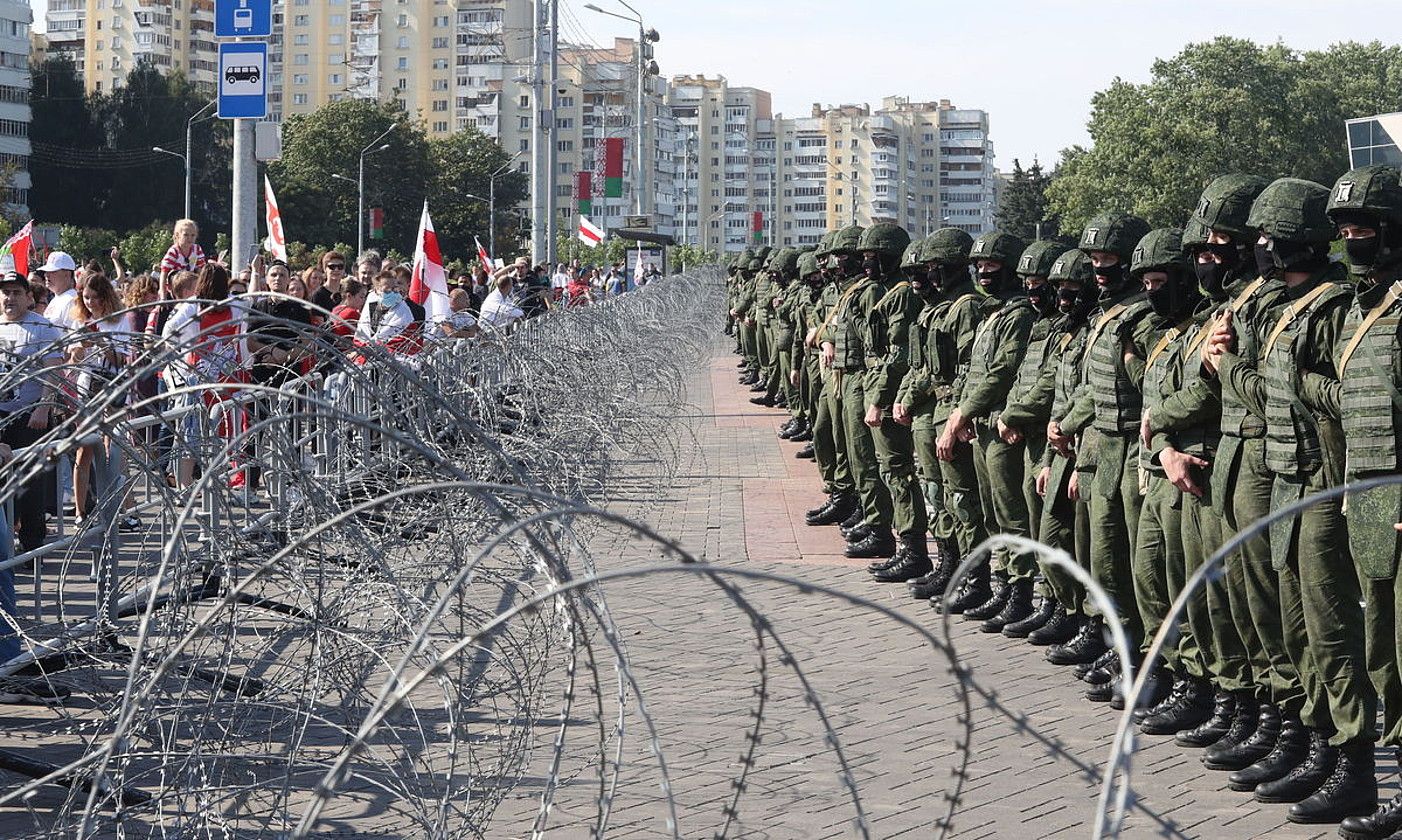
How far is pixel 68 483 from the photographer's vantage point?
42.5 ft

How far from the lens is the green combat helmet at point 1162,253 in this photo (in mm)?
6977

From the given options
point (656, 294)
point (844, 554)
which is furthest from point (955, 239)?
point (656, 294)

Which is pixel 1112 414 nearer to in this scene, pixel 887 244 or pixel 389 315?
pixel 887 244

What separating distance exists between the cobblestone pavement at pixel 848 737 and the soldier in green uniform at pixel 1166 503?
0.75 feet

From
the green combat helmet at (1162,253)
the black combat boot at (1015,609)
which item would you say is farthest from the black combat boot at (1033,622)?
the green combat helmet at (1162,253)

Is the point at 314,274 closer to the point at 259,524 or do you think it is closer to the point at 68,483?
the point at 68,483

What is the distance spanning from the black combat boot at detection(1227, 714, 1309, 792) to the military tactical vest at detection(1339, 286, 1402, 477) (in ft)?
3.57

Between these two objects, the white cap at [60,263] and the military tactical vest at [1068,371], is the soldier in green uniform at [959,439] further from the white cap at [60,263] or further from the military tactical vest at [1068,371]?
the white cap at [60,263]

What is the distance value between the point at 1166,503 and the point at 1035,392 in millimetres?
1581

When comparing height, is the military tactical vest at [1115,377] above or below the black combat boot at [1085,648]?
above

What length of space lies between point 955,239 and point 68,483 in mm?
A: 6655

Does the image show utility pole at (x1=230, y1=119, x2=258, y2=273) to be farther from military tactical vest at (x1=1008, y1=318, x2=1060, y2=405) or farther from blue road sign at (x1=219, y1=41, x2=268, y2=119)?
military tactical vest at (x1=1008, y1=318, x2=1060, y2=405)

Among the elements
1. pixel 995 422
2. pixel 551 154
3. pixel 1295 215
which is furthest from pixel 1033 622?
pixel 551 154

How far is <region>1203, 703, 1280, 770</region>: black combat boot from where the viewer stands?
20.7 feet
